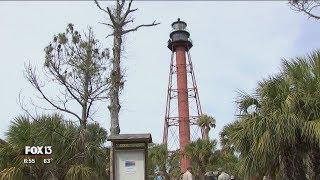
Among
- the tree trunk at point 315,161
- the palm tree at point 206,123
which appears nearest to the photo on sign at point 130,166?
the tree trunk at point 315,161

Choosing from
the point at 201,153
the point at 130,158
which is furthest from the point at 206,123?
the point at 130,158

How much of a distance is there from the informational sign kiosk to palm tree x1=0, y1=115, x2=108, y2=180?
168 inches

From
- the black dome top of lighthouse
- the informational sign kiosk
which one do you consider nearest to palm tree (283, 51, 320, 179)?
the informational sign kiosk

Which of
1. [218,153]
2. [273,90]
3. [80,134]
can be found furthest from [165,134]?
[273,90]

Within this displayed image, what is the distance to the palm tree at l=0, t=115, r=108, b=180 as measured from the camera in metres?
15.7

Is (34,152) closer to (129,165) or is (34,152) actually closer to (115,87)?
(115,87)

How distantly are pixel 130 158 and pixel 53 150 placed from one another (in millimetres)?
5753

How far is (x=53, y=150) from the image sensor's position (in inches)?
658

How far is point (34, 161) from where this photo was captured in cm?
1458

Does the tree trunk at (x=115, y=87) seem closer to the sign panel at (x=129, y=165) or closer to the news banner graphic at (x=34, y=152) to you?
the news banner graphic at (x=34, y=152)

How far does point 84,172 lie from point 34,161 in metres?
1.72

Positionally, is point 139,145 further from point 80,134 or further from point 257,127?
point 80,134

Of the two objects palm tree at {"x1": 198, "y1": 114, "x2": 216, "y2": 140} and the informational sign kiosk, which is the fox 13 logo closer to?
the informational sign kiosk

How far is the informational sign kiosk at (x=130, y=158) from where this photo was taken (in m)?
11.6
